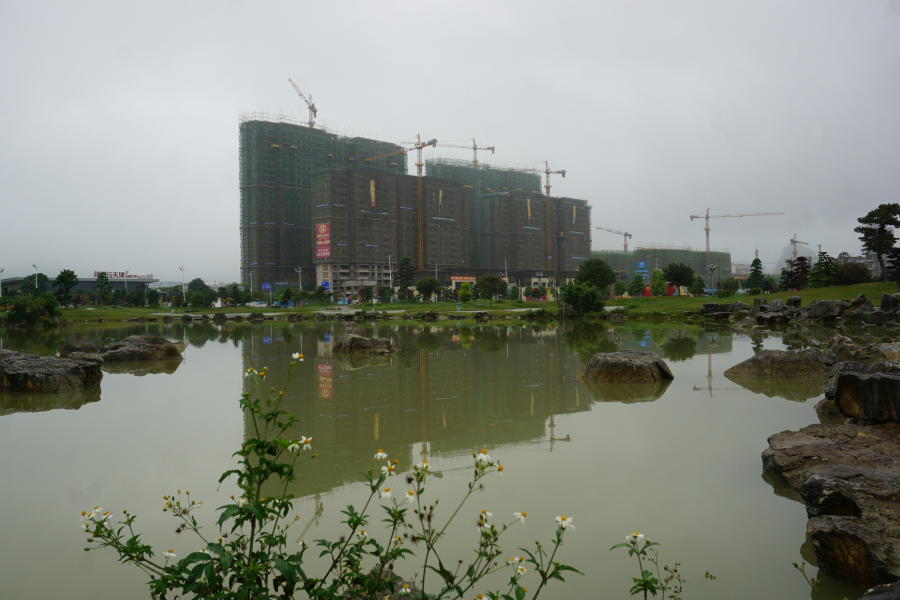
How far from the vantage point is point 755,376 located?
15086 millimetres

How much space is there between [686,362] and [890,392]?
11.0 meters

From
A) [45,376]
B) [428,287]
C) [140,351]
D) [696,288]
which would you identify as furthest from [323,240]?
[45,376]

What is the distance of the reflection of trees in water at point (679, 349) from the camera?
68.6ft

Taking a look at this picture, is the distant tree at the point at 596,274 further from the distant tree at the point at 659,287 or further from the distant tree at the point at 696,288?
the distant tree at the point at 659,287

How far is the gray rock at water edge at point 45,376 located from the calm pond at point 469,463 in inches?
32.0

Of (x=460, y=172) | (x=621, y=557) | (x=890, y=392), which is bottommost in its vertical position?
(x=621, y=557)

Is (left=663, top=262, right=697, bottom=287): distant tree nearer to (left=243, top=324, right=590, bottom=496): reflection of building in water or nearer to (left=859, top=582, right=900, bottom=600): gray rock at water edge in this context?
(left=243, top=324, right=590, bottom=496): reflection of building in water

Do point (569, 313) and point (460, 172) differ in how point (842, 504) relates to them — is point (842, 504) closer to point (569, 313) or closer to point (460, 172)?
point (569, 313)

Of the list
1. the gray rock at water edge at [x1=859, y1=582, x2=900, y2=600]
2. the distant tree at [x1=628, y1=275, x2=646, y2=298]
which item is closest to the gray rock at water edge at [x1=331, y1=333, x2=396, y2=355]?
the gray rock at water edge at [x1=859, y1=582, x2=900, y2=600]

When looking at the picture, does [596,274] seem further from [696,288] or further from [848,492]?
[848,492]

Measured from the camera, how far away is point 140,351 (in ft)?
73.6

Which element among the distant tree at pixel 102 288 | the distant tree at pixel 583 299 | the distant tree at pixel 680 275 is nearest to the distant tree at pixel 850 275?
the distant tree at pixel 680 275

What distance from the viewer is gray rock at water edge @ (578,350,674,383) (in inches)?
575

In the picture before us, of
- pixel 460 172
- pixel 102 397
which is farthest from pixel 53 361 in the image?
pixel 460 172
